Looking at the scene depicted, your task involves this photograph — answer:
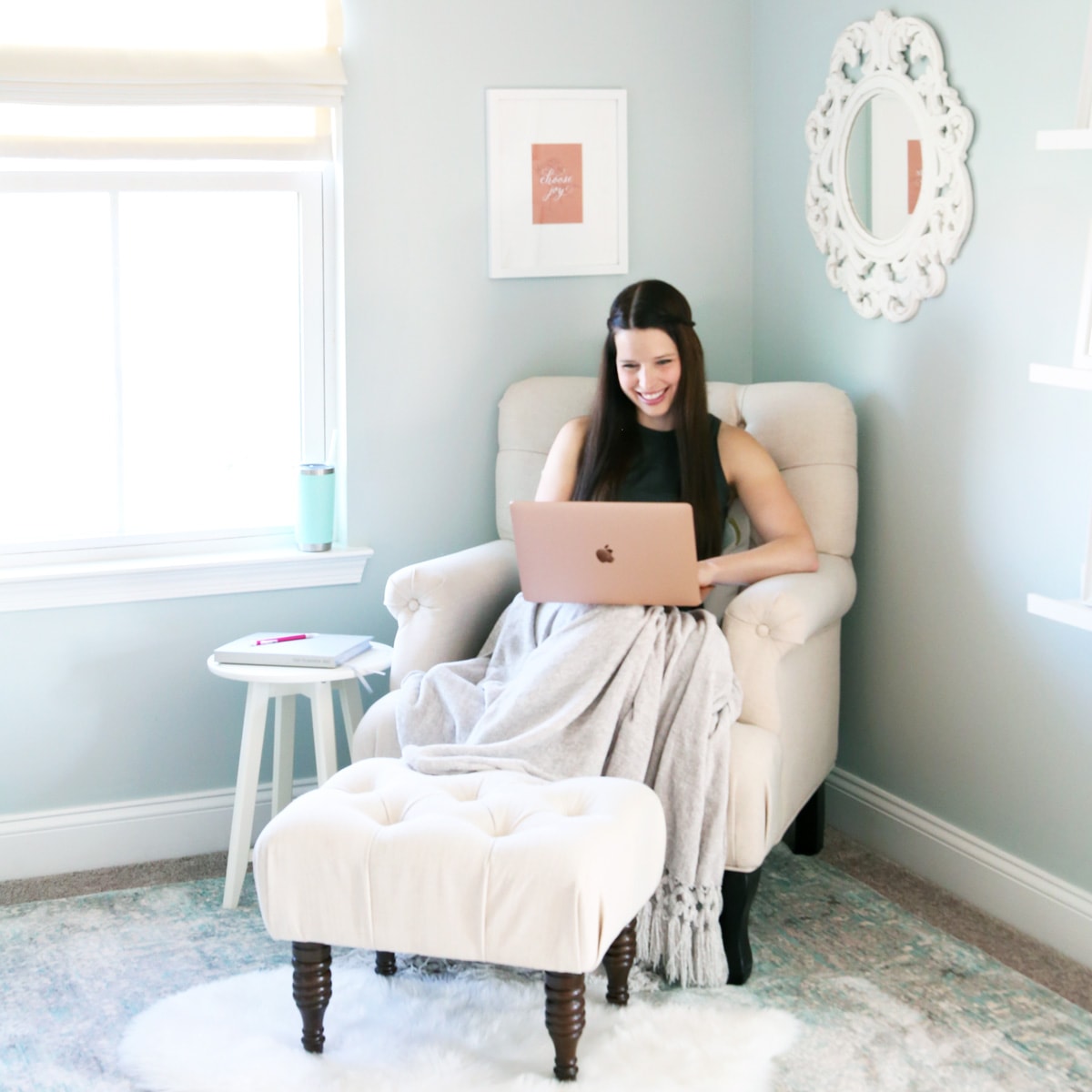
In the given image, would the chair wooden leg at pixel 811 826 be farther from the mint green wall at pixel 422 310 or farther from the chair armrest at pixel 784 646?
the mint green wall at pixel 422 310

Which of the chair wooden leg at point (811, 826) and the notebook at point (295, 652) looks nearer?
the notebook at point (295, 652)

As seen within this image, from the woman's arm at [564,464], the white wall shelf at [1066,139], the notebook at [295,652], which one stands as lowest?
the notebook at [295,652]

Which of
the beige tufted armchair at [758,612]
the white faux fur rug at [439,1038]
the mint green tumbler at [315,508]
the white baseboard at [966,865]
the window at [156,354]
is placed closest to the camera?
the white faux fur rug at [439,1038]

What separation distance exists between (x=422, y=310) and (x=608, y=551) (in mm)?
982

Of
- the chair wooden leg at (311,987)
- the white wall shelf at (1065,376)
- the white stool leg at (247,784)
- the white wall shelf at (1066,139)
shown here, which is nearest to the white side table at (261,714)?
the white stool leg at (247,784)

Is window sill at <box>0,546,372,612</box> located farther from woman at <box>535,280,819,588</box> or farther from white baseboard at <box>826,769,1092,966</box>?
white baseboard at <box>826,769,1092,966</box>

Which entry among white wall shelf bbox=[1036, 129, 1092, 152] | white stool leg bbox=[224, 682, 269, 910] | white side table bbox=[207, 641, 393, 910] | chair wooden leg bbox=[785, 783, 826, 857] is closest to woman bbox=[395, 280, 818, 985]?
white side table bbox=[207, 641, 393, 910]

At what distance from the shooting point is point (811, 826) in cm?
285

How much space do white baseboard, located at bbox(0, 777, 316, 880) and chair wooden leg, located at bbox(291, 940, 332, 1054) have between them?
100 cm

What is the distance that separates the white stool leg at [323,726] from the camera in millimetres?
2592

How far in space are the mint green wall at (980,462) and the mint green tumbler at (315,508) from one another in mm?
1166

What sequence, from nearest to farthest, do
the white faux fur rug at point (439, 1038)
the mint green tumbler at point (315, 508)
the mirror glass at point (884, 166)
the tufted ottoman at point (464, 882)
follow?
the tufted ottoman at point (464, 882) → the white faux fur rug at point (439, 1038) → the mirror glass at point (884, 166) → the mint green tumbler at point (315, 508)

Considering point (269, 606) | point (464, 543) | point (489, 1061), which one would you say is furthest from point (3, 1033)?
point (464, 543)

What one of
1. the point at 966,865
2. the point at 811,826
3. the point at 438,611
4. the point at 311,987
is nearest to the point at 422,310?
the point at 438,611
